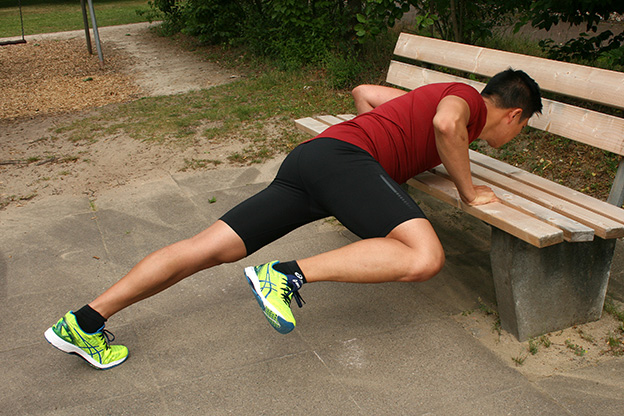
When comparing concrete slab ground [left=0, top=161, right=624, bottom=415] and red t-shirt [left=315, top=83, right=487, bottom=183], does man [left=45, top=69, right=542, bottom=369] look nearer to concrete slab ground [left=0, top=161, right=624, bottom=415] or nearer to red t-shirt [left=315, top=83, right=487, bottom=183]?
red t-shirt [left=315, top=83, right=487, bottom=183]

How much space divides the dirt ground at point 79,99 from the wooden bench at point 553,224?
2853 mm

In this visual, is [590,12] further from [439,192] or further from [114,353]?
[114,353]

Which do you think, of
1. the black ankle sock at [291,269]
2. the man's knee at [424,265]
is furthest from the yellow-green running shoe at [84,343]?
the man's knee at [424,265]

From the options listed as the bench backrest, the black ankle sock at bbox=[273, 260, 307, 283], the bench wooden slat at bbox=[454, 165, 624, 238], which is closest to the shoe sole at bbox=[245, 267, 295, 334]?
the black ankle sock at bbox=[273, 260, 307, 283]

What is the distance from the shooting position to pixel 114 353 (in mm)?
2840

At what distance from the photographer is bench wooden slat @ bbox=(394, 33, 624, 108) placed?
3.27 m

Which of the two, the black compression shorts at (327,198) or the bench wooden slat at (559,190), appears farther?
the bench wooden slat at (559,190)

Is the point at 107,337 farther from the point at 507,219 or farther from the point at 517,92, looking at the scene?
the point at 517,92

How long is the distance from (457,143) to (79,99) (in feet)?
21.1

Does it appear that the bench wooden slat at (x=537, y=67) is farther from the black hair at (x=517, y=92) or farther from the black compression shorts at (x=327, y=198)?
the black compression shorts at (x=327, y=198)

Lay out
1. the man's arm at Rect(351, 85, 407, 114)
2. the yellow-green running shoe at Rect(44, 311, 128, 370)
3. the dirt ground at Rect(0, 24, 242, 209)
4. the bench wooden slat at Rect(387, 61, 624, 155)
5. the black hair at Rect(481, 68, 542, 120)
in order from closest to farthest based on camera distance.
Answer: the yellow-green running shoe at Rect(44, 311, 128, 370) → the black hair at Rect(481, 68, 542, 120) → the bench wooden slat at Rect(387, 61, 624, 155) → the man's arm at Rect(351, 85, 407, 114) → the dirt ground at Rect(0, 24, 242, 209)

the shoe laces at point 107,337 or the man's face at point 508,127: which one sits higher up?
the man's face at point 508,127

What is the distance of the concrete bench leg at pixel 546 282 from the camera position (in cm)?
286

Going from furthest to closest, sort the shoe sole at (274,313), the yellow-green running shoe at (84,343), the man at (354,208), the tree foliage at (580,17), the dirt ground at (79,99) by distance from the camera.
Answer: the tree foliage at (580,17)
the dirt ground at (79,99)
the yellow-green running shoe at (84,343)
the man at (354,208)
the shoe sole at (274,313)
